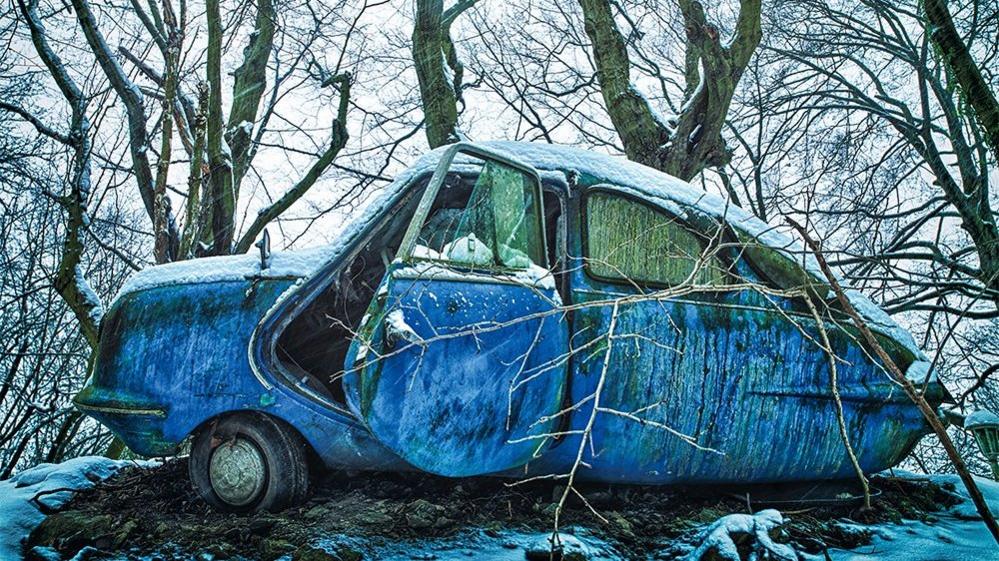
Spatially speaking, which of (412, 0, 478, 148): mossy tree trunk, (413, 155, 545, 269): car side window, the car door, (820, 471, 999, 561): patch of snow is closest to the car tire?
the car door

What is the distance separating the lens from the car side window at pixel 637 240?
356 cm

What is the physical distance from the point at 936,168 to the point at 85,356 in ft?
38.4

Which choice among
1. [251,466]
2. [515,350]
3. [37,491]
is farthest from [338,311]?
[37,491]

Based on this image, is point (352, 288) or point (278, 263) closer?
point (278, 263)

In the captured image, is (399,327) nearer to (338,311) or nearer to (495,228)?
(495,228)

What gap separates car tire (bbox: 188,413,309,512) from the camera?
10.9ft

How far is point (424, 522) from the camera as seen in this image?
3057mm

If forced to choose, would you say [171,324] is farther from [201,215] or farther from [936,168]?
[936,168]

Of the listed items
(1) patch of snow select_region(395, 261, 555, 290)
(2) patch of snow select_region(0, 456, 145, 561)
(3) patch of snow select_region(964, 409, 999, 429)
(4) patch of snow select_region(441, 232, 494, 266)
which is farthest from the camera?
(3) patch of snow select_region(964, 409, 999, 429)

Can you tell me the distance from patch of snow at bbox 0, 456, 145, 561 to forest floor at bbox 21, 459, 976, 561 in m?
0.11

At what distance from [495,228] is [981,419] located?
3463 millimetres

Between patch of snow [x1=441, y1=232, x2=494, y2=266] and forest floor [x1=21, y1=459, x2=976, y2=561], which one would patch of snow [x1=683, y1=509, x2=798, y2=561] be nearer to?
forest floor [x1=21, y1=459, x2=976, y2=561]

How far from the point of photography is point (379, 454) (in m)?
3.37

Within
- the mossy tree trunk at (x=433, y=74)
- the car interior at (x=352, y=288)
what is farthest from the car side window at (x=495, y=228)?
the mossy tree trunk at (x=433, y=74)
